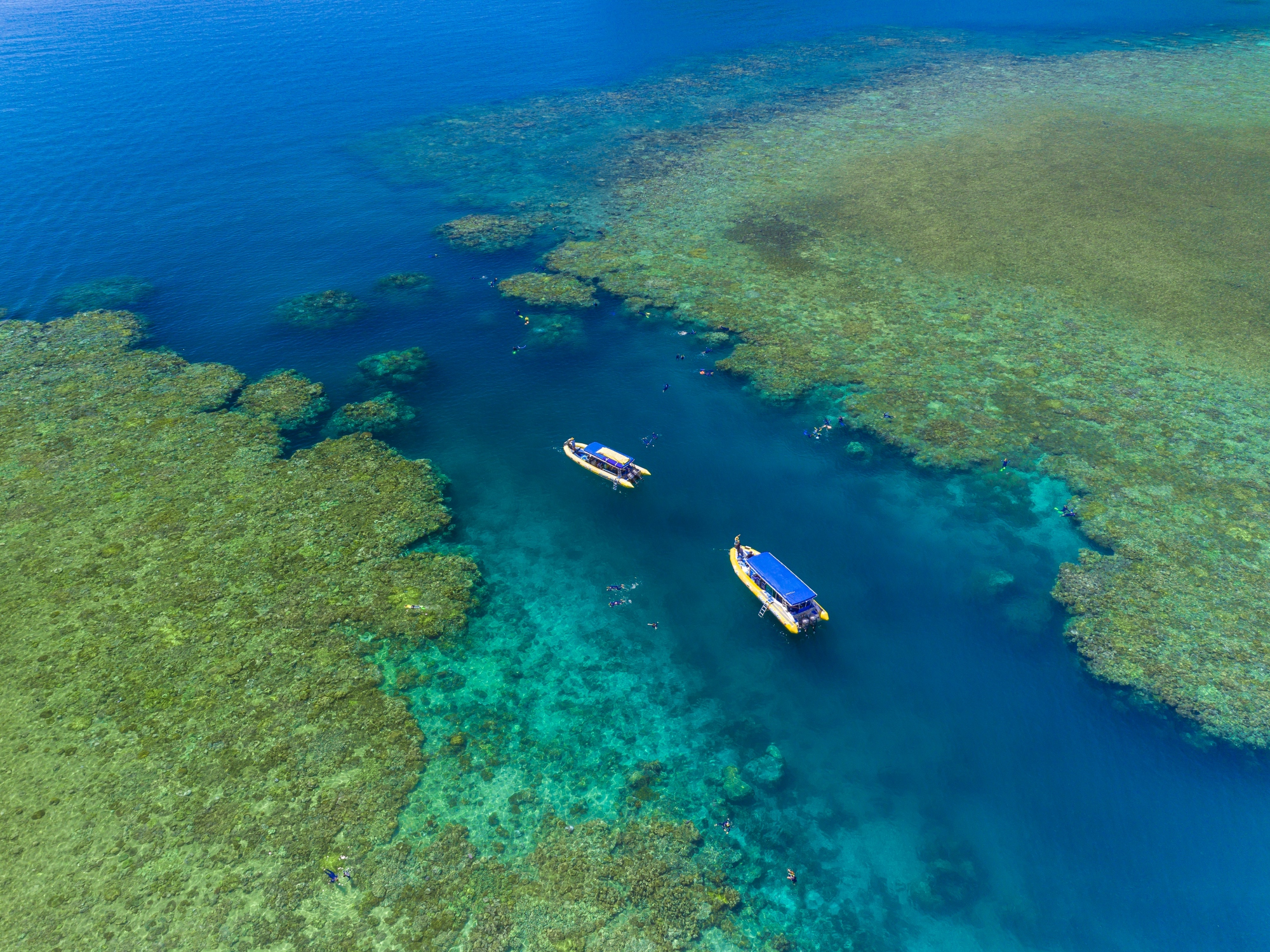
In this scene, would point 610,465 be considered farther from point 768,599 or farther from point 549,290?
point 549,290

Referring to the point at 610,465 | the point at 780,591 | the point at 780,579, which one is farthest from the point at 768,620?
the point at 610,465

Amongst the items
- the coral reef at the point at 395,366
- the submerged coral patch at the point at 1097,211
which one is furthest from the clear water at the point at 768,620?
the submerged coral patch at the point at 1097,211

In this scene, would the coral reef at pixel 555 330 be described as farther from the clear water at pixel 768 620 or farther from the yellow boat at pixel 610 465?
the yellow boat at pixel 610 465

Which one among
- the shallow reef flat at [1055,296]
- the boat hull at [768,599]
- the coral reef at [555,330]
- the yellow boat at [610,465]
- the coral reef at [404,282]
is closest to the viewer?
the boat hull at [768,599]

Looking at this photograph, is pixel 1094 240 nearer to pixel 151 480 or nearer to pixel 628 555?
pixel 628 555

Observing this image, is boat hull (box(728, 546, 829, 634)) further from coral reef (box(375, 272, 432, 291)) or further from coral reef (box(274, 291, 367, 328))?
coral reef (box(375, 272, 432, 291))

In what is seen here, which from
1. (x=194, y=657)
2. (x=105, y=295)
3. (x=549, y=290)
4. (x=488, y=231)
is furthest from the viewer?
(x=488, y=231)

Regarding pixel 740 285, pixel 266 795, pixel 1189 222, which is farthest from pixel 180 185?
pixel 1189 222
